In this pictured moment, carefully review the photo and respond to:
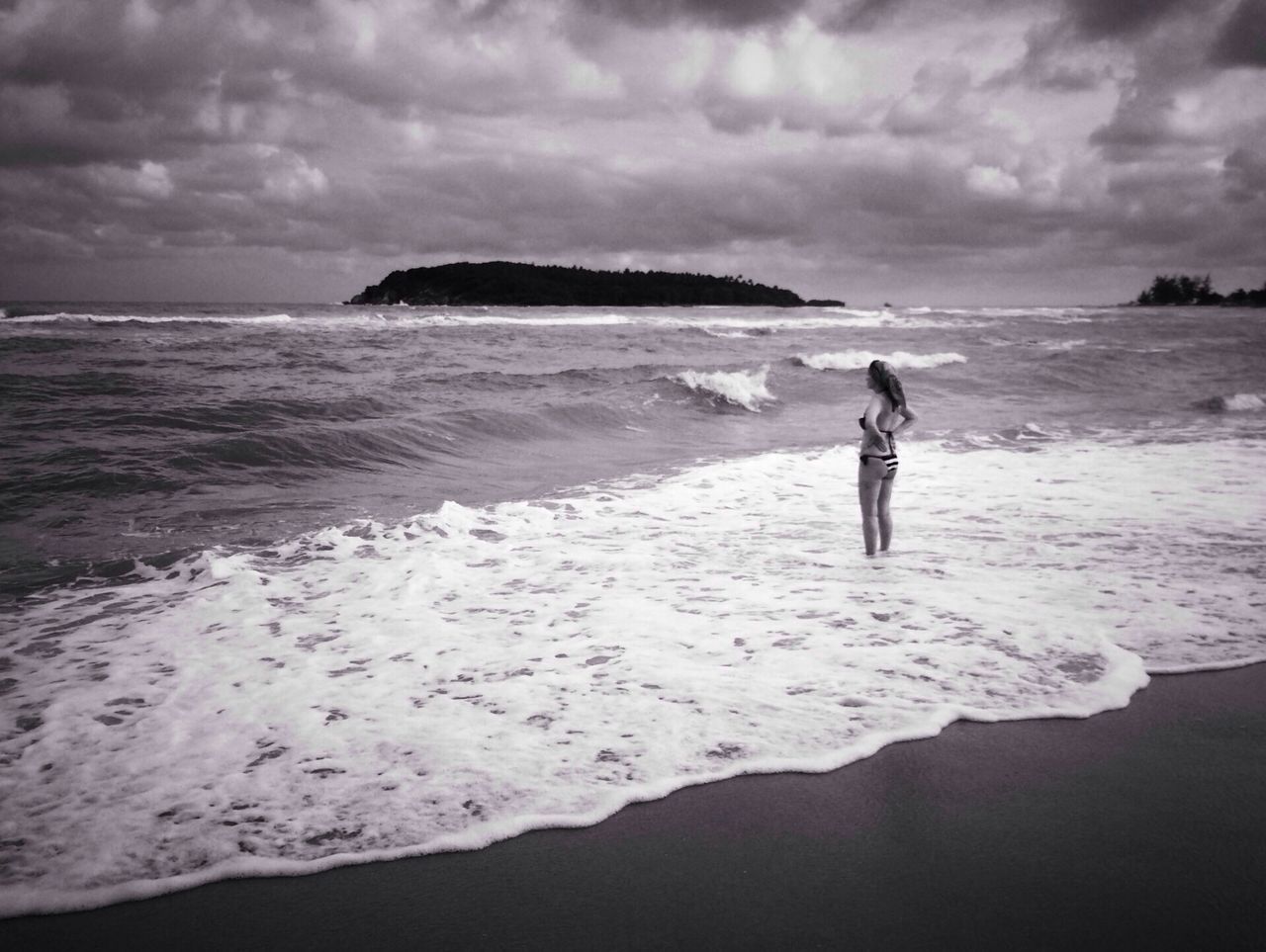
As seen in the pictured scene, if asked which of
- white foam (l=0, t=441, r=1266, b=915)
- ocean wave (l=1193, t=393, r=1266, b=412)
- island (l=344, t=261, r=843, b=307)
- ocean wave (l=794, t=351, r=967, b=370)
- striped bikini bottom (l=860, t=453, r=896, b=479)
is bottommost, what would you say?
white foam (l=0, t=441, r=1266, b=915)

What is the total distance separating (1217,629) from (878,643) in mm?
2006

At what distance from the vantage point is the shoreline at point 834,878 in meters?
2.31

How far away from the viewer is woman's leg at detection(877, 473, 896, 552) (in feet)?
21.1

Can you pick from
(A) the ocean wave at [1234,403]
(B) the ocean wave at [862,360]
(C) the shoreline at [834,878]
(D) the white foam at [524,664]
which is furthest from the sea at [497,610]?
(B) the ocean wave at [862,360]

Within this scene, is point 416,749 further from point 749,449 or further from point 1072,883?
point 749,449

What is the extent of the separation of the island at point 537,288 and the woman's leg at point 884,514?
83231 mm

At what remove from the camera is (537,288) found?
8919 centimetres

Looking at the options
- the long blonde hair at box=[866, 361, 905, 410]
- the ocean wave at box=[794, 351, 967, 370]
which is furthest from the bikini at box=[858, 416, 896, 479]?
the ocean wave at box=[794, 351, 967, 370]

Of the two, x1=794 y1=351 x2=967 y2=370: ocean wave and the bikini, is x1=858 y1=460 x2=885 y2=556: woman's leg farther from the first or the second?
x1=794 y1=351 x2=967 y2=370: ocean wave

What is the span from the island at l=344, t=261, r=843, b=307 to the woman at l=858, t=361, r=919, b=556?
83097mm

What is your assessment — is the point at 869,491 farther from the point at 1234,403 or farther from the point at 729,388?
the point at 1234,403

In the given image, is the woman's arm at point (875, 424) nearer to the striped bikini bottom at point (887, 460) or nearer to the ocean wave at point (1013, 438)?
the striped bikini bottom at point (887, 460)

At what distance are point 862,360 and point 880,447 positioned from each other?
821 inches

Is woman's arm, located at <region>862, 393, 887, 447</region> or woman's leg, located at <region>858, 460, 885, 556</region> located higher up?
woman's arm, located at <region>862, 393, 887, 447</region>
